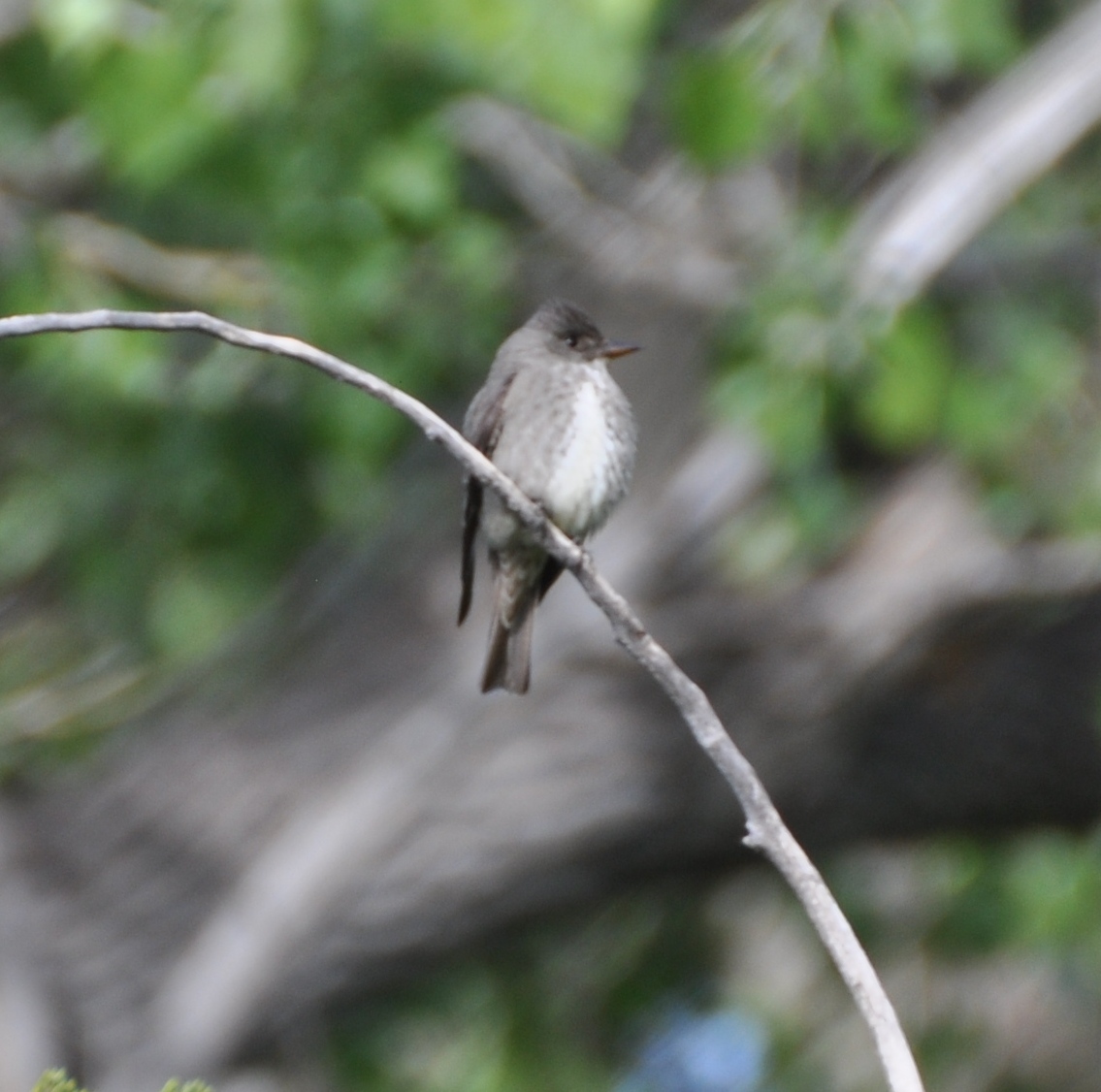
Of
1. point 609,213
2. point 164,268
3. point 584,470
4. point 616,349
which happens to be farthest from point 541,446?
point 164,268

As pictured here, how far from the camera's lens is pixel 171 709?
592 cm

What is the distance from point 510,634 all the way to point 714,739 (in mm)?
1701

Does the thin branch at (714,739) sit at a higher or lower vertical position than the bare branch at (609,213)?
lower

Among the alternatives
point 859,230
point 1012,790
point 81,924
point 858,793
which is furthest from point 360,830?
point 859,230

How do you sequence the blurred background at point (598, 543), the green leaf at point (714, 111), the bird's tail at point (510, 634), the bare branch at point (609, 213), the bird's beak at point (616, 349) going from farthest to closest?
the bare branch at point (609, 213), the blurred background at point (598, 543), the green leaf at point (714, 111), the bird's tail at point (510, 634), the bird's beak at point (616, 349)

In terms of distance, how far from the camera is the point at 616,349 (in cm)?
351

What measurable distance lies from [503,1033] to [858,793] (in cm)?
178

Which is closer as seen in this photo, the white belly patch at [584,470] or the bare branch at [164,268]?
the white belly patch at [584,470]

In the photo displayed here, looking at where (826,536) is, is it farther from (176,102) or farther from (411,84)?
(176,102)

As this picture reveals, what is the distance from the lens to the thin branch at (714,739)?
1808 mm

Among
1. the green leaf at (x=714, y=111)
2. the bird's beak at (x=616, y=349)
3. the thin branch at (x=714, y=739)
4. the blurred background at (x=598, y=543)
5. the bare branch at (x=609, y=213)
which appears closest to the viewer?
the thin branch at (x=714, y=739)

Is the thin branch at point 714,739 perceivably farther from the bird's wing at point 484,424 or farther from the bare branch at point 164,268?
the bare branch at point 164,268

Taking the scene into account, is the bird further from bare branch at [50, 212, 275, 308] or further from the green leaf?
bare branch at [50, 212, 275, 308]

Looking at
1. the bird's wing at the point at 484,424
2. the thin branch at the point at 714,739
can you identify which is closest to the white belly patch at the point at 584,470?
the bird's wing at the point at 484,424
